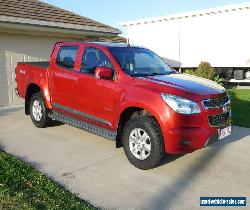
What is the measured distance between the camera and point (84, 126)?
21.1ft

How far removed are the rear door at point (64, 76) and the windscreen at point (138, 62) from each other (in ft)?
3.21

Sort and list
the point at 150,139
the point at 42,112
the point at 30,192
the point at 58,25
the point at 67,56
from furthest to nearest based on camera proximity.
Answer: the point at 58,25 < the point at 42,112 < the point at 67,56 < the point at 150,139 < the point at 30,192

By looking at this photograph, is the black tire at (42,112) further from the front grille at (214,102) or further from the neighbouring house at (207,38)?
the neighbouring house at (207,38)

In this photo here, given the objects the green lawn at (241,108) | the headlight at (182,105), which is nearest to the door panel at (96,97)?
the headlight at (182,105)

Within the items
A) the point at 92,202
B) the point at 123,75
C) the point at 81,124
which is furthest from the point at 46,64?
the point at 92,202

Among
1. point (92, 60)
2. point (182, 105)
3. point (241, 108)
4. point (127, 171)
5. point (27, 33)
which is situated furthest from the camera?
point (27, 33)

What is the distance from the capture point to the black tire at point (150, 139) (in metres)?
5.13

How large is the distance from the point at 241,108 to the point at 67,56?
595 centimetres

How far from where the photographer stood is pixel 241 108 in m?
10.5

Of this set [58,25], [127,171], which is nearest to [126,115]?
[127,171]

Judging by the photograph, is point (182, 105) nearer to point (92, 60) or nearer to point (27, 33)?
point (92, 60)

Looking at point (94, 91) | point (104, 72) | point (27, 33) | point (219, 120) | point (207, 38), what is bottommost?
point (219, 120)

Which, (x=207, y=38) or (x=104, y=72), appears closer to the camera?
(x=104, y=72)

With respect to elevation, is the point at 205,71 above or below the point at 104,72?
below
